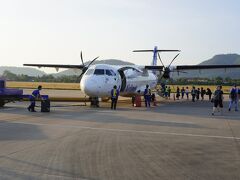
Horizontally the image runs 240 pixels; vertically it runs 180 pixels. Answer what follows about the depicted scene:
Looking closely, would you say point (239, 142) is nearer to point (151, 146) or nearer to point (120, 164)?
point (151, 146)

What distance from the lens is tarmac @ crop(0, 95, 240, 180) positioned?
24.2 ft

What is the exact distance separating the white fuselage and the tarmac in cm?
908

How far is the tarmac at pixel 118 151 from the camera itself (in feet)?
24.2

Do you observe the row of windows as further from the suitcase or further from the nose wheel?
the suitcase

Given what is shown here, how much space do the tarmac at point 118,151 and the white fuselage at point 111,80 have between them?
9082 millimetres

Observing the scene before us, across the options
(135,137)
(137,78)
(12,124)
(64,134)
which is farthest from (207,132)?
(137,78)

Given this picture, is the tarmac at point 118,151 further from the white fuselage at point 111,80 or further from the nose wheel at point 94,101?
the nose wheel at point 94,101

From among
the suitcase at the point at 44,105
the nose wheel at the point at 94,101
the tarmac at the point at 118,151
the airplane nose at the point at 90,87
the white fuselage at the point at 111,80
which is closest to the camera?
the tarmac at the point at 118,151

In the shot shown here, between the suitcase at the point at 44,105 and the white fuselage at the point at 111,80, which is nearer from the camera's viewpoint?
the suitcase at the point at 44,105

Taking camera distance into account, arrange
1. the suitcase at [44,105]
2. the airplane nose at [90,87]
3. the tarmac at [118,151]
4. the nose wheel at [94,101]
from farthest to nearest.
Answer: the nose wheel at [94,101]
the airplane nose at [90,87]
the suitcase at [44,105]
the tarmac at [118,151]

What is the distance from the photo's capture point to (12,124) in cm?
1503

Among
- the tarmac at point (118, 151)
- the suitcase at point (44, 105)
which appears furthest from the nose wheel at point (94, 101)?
the tarmac at point (118, 151)

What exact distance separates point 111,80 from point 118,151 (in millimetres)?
16560

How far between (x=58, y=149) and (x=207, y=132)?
5977 mm
